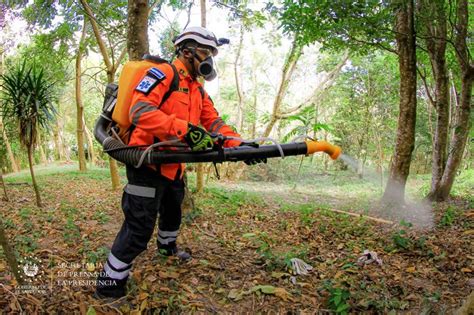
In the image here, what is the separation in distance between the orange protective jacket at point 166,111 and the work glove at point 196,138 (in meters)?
0.04

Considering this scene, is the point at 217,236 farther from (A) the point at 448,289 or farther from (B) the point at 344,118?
(B) the point at 344,118

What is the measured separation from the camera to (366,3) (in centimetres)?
579

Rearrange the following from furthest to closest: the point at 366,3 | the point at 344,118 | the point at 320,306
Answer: the point at 344,118
the point at 366,3
the point at 320,306

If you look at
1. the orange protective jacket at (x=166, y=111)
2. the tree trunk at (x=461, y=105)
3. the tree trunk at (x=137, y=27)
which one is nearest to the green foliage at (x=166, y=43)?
the tree trunk at (x=137, y=27)

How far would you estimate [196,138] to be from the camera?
8.72 feet

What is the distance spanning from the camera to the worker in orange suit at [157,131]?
2.65 metres

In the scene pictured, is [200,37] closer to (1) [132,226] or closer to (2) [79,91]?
(1) [132,226]

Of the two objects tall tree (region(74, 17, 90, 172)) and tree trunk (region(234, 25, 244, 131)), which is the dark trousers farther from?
tree trunk (region(234, 25, 244, 131))

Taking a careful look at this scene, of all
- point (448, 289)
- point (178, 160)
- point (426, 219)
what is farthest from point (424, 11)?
point (178, 160)

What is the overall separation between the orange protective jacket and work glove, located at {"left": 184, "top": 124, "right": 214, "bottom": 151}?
0.04 metres

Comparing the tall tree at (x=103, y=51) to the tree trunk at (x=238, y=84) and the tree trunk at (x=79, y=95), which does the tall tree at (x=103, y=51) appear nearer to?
the tree trunk at (x=79, y=95)

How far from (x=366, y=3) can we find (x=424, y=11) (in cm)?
158

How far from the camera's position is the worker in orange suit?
2654mm

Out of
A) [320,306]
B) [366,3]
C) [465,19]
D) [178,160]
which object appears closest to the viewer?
[178,160]
